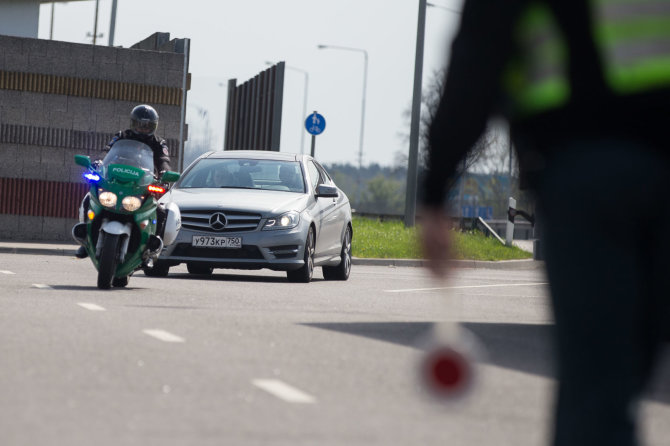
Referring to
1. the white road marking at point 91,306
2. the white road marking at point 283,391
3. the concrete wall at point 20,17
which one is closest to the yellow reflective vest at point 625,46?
the white road marking at point 283,391

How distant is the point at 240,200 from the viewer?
53.7ft

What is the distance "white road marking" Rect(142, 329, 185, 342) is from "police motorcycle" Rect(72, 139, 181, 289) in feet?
13.3

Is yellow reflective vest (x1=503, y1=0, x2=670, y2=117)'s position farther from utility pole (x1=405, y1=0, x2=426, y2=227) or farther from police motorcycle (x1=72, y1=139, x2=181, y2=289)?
utility pole (x1=405, y1=0, x2=426, y2=227)

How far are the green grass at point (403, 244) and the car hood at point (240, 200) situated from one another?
10509mm

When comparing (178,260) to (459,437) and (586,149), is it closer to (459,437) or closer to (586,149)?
(459,437)

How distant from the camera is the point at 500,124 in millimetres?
3406

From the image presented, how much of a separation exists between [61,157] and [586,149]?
977 inches

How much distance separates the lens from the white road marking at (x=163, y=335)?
8648mm

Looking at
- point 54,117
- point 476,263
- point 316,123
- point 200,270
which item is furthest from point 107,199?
point 316,123

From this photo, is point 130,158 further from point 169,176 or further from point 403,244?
point 403,244

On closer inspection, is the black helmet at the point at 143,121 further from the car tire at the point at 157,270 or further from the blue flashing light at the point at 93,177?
the car tire at the point at 157,270

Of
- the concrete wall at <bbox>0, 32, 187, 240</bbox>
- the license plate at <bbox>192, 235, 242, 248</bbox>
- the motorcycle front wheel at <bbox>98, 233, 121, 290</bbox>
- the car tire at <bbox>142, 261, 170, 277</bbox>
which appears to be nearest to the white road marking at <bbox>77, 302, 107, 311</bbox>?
the motorcycle front wheel at <bbox>98, 233, 121, 290</bbox>

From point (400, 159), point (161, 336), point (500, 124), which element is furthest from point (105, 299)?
point (400, 159)

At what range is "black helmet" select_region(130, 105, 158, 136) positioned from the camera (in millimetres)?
14039
